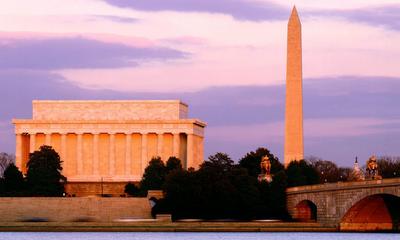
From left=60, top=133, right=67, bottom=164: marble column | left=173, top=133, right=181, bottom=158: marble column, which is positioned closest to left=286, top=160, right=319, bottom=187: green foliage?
left=173, top=133, right=181, bottom=158: marble column

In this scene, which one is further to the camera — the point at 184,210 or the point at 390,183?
the point at 184,210

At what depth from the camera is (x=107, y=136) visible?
7731 inches

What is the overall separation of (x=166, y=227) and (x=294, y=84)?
28.6 metres

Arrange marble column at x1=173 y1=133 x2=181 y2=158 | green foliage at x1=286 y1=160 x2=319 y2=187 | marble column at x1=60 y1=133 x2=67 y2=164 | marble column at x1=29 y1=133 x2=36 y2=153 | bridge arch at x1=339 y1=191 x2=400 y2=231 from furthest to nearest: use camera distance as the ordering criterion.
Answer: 1. marble column at x1=29 y1=133 x2=36 y2=153
2. marble column at x1=60 y1=133 x2=67 y2=164
3. marble column at x1=173 y1=133 x2=181 y2=158
4. green foliage at x1=286 y1=160 x2=319 y2=187
5. bridge arch at x1=339 y1=191 x2=400 y2=231

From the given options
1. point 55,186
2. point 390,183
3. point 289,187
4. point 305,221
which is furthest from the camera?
point 55,186

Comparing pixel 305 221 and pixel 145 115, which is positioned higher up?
pixel 145 115

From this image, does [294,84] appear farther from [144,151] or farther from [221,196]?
[144,151]

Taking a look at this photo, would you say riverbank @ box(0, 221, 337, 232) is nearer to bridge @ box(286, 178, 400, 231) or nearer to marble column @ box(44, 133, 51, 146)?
bridge @ box(286, 178, 400, 231)

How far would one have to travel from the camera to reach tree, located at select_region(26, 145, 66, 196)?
172 metres

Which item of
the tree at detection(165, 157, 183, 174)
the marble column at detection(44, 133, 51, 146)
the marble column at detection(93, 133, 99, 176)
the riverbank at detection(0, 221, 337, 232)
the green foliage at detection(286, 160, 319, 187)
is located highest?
the marble column at detection(44, 133, 51, 146)

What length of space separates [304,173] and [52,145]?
162ft

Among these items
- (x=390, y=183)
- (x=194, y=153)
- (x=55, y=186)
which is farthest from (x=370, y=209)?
(x=194, y=153)

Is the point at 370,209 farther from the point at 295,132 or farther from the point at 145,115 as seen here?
the point at 145,115

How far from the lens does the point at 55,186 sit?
174625 millimetres
